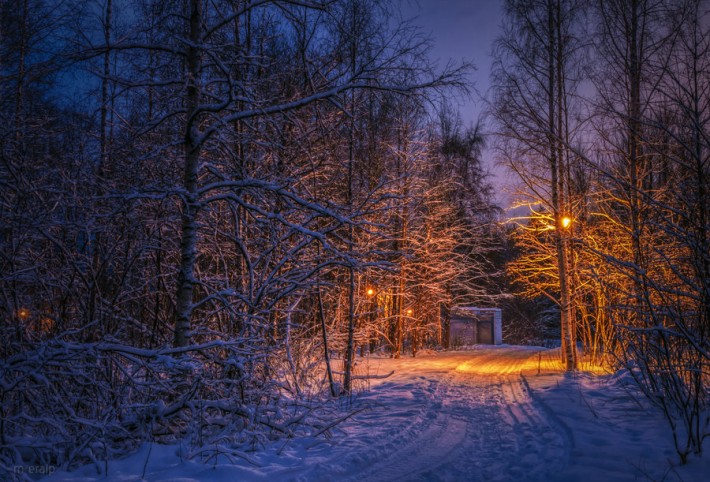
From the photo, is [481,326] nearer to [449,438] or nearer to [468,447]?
[449,438]

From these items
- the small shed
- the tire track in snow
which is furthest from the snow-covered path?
the small shed

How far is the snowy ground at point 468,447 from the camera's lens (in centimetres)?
444

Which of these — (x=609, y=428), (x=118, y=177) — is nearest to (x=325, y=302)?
(x=118, y=177)

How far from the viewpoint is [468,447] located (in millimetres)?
5781

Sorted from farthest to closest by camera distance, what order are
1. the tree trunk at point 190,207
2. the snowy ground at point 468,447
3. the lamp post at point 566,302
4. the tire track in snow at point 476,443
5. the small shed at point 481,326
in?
1. the small shed at point 481,326
2. the lamp post at point 566,302
3. the tree trunk at point 190,207
4. the tire track in snow at point 476,443
5. the snowy ground at point 468,447

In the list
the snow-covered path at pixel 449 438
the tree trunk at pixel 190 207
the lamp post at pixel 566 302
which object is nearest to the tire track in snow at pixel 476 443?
the snow-covered path at pixel 449 438

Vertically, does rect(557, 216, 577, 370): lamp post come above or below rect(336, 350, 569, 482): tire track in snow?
above

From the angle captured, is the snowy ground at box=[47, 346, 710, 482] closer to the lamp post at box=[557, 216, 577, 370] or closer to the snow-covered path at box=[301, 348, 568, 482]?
the snow-covered path at box=[301, 348, 568, 482]

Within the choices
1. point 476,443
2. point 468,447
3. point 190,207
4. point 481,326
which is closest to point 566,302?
point 476,443

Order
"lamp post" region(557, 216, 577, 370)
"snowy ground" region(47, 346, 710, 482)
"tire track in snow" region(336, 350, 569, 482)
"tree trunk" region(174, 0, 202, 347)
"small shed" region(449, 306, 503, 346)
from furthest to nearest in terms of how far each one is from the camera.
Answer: "small shed" region(449, 306, 503, 346) < "lamp post" region(557, 216, 577, 370) < "tree trunk" region(174, 0, 202, 347) < "tire track in snow" region(336, 350, 569, 482) < "snowy ground" region(47, 346, 710, 482)

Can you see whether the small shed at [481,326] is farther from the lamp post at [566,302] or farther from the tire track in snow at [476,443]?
the tire track in snow at [476,443]

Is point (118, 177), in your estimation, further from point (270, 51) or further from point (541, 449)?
point (541, 449)

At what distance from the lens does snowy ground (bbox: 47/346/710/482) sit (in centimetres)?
444

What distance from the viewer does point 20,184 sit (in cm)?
527
